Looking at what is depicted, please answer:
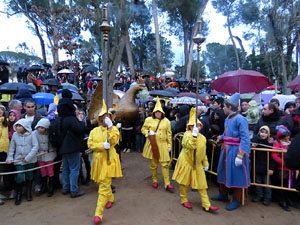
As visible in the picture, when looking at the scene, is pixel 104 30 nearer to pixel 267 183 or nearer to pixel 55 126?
pixel 55 126

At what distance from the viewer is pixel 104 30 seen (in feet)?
14.2

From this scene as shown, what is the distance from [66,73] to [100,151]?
36.3ft

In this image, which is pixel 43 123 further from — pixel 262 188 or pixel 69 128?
pixel 262 188

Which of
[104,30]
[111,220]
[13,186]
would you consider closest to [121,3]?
[104,30]

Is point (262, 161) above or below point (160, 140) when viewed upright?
below

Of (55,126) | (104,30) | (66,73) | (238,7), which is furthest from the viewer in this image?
(238,7)

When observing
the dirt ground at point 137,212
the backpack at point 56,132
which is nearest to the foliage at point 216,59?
the dirt ground at point 137,212

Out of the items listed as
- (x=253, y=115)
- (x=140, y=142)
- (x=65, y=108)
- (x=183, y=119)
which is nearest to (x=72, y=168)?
(x=65, y=108)

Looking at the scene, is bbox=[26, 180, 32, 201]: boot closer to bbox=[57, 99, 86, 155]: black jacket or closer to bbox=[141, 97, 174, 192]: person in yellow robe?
bbox=[57, 99, 86, 155]: black jacket

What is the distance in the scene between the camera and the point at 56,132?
4.64 metres

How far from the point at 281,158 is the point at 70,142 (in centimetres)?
384

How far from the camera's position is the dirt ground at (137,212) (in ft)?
12.5

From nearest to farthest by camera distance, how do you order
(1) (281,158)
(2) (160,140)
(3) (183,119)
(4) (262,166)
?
(1) (281,158) → (4) (262,166) → (2) (160,140) → (3) (183,119)

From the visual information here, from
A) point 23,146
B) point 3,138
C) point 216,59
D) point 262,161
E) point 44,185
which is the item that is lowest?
point 44,185
